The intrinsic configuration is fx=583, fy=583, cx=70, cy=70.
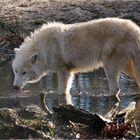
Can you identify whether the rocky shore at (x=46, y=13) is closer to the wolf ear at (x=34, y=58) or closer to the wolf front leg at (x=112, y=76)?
the wolf ear at (x=34, y=58)

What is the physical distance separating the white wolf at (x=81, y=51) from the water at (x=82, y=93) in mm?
319

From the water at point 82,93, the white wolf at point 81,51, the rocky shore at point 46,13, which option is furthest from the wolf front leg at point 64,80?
the rocky shore at point 46,13

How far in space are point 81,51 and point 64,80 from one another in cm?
71

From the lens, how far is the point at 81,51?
12.2 metres

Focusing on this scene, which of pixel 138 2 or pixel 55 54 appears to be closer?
pixel 55 54

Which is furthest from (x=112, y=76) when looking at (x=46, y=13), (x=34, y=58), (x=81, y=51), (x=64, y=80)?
(x=46, y=13)

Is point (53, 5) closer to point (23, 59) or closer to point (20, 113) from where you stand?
point (23, 59)

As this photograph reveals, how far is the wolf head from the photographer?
479 inches

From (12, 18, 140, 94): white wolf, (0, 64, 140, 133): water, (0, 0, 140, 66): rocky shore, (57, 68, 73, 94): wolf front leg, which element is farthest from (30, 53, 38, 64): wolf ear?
(0, 0, 140, 66): rocky shore

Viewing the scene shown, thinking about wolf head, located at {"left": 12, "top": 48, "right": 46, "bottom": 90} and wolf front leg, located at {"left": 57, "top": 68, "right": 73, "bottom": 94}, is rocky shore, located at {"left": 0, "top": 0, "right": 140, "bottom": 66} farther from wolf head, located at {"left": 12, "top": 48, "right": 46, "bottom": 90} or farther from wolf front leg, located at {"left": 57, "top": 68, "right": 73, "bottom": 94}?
wolf front leg, located at {"left": 57, "top": 68, "right": 73, "bottom": 94}

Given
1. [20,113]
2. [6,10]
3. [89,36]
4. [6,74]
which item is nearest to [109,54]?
[89,36]

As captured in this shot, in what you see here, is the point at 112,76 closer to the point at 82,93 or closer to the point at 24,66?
the point at 82,93

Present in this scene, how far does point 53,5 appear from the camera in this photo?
19.4m

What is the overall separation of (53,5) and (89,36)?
7.54m
